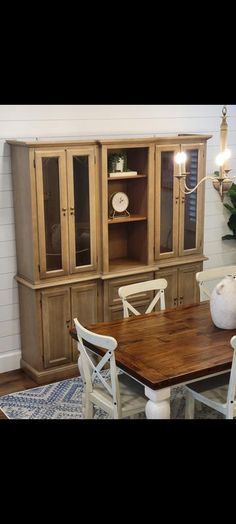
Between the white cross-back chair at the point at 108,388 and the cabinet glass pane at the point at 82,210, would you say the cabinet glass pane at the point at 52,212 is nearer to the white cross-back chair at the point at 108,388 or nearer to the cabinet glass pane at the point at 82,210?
the cabinet glass pane at the point at 82,210

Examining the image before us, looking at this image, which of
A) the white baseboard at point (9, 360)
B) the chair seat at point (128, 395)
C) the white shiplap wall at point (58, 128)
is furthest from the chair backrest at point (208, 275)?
the white baseboard at point (9, 360)

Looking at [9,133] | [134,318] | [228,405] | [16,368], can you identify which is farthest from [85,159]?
[228,405]

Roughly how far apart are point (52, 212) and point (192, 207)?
1.33 m

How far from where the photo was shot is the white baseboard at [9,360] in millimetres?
4621

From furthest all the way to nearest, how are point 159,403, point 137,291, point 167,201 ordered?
1. point 167,201
2. point 137,291
3. point 159,403

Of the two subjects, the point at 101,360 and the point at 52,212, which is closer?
the point at 101,360

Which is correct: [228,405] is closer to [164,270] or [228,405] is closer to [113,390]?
[113,390]

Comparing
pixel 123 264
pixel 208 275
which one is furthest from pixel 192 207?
pixel 208 275

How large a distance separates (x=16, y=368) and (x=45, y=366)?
0.39 meters

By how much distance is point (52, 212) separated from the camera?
424 centimetres

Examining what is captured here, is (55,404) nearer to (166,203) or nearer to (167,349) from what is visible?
(167,349)

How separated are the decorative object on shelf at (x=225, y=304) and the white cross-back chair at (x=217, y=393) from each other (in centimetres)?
32

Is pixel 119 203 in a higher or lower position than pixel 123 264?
higher

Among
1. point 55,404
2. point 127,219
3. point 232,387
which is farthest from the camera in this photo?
point 127,219
